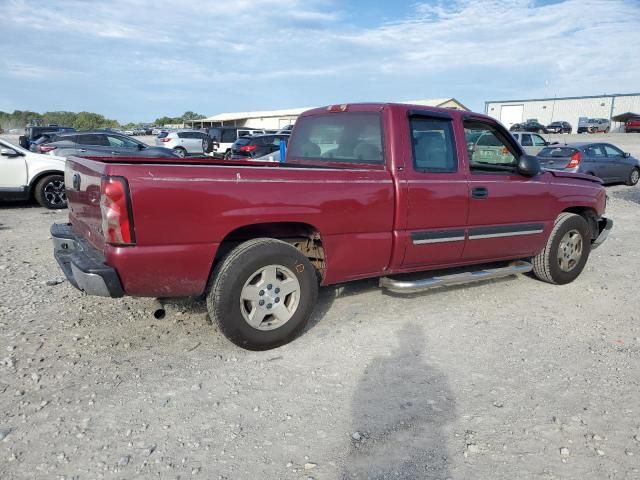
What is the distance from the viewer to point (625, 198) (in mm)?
13359

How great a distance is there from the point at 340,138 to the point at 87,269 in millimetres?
2548

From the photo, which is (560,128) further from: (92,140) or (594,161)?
(92,140)

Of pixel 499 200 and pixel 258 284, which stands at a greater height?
pixel 499 200

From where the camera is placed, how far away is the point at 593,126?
48.2m

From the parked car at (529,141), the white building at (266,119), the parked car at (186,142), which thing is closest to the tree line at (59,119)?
the white building at (266,119)

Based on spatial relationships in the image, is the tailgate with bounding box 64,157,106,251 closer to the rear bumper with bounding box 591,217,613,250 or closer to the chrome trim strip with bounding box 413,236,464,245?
the chrome trim strip with bounding box 413,236,464,245

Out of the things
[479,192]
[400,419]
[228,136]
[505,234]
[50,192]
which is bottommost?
[400,419]

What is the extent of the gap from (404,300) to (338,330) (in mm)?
1011

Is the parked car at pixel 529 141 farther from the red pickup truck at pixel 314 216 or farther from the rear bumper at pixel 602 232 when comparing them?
the red pickup truck at pixel 314 216

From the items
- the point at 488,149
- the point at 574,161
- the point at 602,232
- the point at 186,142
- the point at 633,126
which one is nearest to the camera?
the point at 488,149

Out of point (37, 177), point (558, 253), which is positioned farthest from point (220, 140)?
point (558, 253)

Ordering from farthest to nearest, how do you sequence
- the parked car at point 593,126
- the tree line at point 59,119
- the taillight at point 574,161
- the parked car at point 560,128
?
1. the tree line at point 59,119
2. the parked car at point 593,126
3. the parked car at point 560,128
4. the taillight at point 574,161

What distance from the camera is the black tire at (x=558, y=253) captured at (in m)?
5.41

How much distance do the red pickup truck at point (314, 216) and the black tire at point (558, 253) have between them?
0.02m
